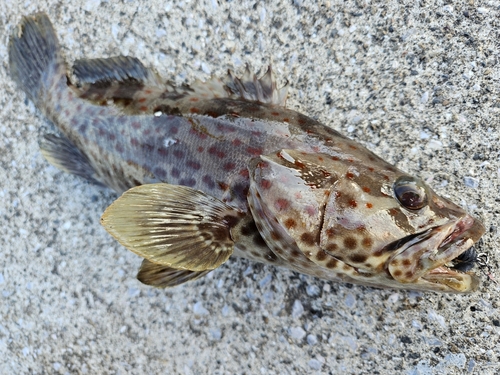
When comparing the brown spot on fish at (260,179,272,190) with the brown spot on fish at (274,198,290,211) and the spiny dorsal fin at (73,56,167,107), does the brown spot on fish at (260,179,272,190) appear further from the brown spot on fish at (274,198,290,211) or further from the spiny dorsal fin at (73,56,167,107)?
the spiny dorsal fin at (73,56,167,107)

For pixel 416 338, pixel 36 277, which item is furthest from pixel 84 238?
pixel 416 338

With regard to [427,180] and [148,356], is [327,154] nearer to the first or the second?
[427,180]

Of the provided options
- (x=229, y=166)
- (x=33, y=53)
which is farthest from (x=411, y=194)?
(x=33, y=53)

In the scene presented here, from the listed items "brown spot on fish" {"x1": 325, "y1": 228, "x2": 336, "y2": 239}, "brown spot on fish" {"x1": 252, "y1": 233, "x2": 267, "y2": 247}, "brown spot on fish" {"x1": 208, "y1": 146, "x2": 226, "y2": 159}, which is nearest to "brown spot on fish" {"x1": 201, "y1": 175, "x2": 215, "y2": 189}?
"brown spot on fish" {"x1": 208, "y1": 146, "x2": 226, "y2": 159}

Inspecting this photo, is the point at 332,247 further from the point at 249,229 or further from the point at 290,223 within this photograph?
the point at 249,229

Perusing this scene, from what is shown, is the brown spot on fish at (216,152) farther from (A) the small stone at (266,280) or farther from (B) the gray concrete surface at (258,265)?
(A) the small stone at (266,280)
